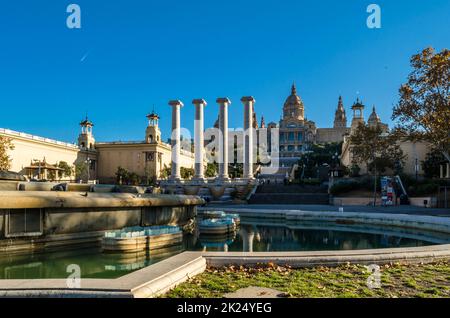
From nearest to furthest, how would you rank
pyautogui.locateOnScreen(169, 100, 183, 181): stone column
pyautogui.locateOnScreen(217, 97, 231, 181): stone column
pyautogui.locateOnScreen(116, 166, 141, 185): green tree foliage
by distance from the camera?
pyautogui.locateOnScreen(217, 97, 231, 181): stone column
pyautogui.locateOnScreen(169, 100, 183, 181): stone column
pyautogui.locateOnScreen(116, 166, 141, 185): green tree foliage

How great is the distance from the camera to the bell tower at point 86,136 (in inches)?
3563

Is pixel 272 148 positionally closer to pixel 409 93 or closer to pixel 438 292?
pixel 409 93

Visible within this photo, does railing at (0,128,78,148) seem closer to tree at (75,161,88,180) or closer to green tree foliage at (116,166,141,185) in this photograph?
tree at (75,161,88,180)

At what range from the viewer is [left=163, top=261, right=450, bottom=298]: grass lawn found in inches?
263

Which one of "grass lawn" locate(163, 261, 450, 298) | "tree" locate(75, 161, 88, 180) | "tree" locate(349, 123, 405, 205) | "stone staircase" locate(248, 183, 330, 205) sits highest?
"tree" locate(349, 123, 405, 205)

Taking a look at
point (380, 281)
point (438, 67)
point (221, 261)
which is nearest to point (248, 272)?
point (221, 261)

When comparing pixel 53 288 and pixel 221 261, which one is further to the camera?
pixel 221 261

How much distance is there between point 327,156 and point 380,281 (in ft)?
312

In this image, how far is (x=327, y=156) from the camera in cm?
9956

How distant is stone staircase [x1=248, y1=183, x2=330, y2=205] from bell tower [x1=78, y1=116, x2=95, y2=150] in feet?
180

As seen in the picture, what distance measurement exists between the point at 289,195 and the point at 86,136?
62.6 metres

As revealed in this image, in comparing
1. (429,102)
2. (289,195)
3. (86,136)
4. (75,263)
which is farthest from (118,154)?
(75,263)

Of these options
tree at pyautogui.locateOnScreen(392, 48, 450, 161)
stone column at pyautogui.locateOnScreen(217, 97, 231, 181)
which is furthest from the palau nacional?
tree at pyautogui.locateOnScreen(392, 48, 450, 161)

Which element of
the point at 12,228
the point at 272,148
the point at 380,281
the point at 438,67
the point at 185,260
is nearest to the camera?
the point at 380,281
